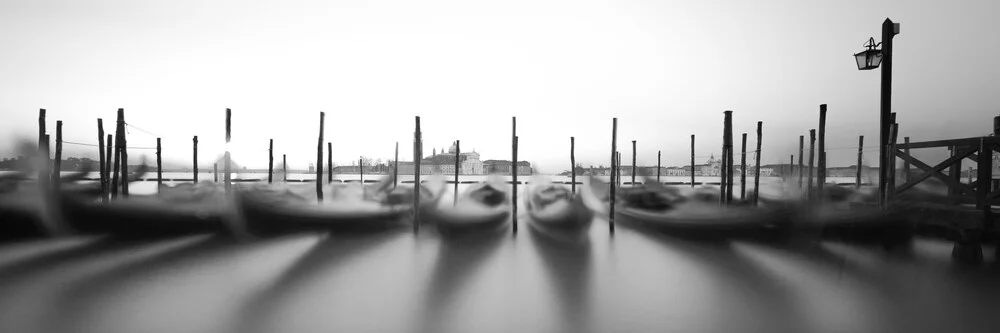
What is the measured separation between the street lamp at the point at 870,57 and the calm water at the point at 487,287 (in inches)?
104

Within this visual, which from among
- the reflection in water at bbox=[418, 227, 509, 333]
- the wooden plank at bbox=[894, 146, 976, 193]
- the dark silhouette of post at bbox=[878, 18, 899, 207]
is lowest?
the reflection in water at bbox=[418, 227, 509, 333]

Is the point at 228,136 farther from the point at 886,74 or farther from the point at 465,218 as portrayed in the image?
the point at 886,74

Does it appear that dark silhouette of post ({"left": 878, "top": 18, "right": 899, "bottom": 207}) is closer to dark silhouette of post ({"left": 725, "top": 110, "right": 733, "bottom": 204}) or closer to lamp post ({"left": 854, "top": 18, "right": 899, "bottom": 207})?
lamp post ({"left": 854, "top": 18, "right": 899, "bottom": 207})

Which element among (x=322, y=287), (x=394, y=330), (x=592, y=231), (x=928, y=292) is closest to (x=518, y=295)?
(x=394, y=330)

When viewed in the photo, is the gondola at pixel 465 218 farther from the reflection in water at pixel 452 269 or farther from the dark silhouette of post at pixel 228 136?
the dark silhouette of post at pixel 228 136

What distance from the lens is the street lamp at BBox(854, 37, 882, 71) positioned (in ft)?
17.7

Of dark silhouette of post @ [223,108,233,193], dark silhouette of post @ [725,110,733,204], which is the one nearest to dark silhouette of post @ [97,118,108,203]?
dark silhouette of post @ [223,108,233,193]

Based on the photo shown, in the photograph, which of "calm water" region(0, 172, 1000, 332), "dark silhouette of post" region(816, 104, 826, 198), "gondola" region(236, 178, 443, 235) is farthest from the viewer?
"dark silhouette of post" region(816, 104, 826, 198)

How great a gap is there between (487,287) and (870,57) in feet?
17.4

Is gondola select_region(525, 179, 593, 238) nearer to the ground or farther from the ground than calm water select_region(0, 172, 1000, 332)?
farther from the ground

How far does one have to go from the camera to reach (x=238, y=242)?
867 cm

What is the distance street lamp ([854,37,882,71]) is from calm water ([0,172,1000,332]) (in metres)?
2.65

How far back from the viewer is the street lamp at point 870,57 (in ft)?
17.7

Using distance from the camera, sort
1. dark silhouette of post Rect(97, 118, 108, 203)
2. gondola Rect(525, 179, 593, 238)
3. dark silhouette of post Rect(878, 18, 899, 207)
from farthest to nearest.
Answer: dark silhouette of post Rect(97, 118, 108, 203) < gondola Rect(525, 179, 593, 238) < dark silhouette of post Rect(878, 18, 899, 207)
